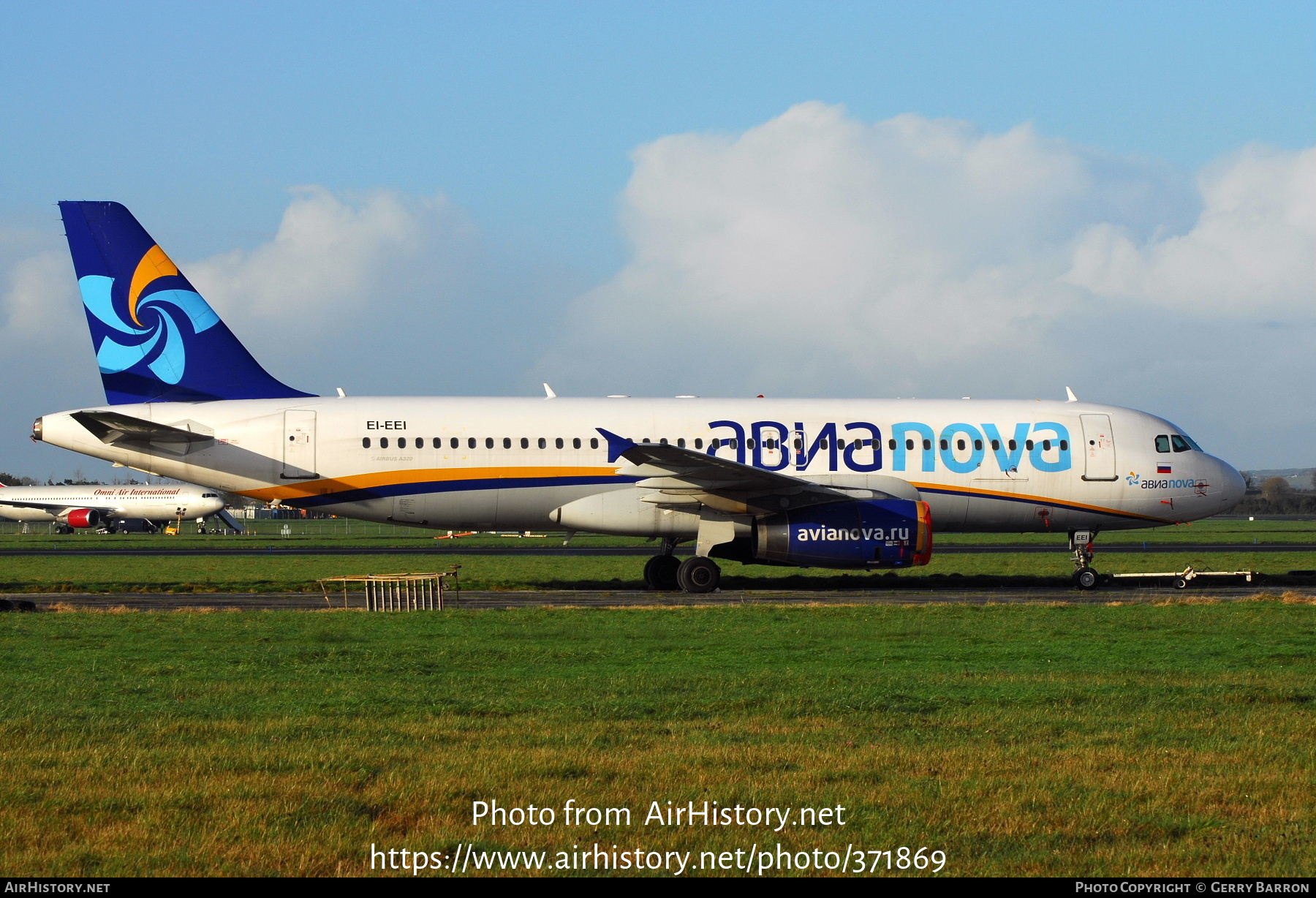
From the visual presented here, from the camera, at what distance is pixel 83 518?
86.4 m

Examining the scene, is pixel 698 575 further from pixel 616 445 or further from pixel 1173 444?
pixel 1173 444

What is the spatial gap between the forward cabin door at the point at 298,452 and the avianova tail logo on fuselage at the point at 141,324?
288 centimetres

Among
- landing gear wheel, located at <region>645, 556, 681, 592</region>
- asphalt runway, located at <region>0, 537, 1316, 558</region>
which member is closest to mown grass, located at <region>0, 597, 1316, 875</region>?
landing gear wheel, located at <region>645, 556, 681, 592</region>

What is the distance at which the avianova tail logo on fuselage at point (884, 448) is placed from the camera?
27.0 m

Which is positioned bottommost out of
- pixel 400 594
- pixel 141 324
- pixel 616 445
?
pixel 400 594

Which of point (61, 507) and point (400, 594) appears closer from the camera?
point (400, 594)

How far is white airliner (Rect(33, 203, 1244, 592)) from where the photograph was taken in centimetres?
2516

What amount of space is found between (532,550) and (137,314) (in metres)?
25.1

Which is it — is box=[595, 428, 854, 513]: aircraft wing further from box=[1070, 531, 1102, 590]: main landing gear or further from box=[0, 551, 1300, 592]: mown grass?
box=[1070, 531, 1102, 590]: main landing gear

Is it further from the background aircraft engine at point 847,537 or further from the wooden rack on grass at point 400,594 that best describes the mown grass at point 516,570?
the background aircraft engine at point 847,537

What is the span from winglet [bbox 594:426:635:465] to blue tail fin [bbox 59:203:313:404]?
794cm

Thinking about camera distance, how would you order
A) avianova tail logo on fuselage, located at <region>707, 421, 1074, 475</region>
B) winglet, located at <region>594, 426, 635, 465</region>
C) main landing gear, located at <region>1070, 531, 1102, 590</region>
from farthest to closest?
1. main landing gear, located at <region>1070, 531, 1102, 590</region>
2. avianova tail logo on fuselage, located at <region>707, 421, 1074, 475</region>
3. winglet, located at <region>594, 426, 635, 465</region>

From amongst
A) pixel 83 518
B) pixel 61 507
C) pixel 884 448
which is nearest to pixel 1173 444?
pixel 884 448
